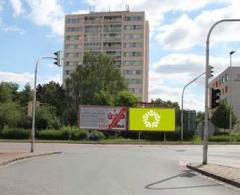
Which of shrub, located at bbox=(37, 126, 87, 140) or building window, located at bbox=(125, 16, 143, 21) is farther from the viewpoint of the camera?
building window, located at bbox=(125, 16, 143, 21)

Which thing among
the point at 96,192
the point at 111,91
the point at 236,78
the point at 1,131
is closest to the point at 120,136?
the point at 1,131

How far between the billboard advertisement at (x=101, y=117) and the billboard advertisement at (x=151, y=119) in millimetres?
2034

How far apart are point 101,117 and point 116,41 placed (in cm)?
8659

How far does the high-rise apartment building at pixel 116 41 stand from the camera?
156 metres

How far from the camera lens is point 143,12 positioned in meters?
158

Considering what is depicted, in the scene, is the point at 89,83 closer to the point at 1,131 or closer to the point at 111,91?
the point at 111,91

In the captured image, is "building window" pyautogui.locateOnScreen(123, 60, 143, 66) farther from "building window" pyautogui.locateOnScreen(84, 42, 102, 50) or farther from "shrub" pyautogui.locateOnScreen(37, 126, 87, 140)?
"shrub" pyautogui.locateOnScreen(37, 126, 87, 140)

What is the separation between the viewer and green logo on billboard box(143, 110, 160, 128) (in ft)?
256

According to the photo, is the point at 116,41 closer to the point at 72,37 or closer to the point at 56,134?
the point at 72,37

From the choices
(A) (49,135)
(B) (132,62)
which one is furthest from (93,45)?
(A) (49,135)

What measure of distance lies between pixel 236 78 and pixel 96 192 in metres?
116

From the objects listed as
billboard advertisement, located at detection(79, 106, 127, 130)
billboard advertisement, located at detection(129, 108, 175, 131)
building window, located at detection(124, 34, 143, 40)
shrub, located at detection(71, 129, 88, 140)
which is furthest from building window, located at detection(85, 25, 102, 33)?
shrub, located at detection(71, 129, 88, 140)

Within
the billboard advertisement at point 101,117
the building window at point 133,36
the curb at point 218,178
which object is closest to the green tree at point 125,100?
the billboard advertisement at point 101,117

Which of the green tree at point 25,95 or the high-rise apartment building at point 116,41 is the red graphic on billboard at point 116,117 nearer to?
the green tree at point 25,95
